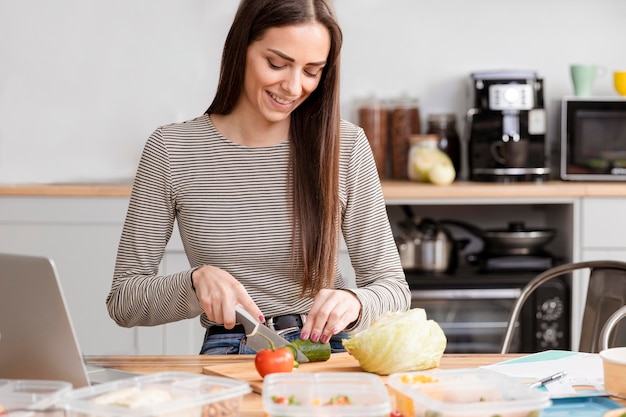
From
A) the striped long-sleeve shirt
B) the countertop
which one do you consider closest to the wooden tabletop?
the countertop

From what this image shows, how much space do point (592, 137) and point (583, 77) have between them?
0.27m

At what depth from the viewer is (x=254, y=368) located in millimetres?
1547

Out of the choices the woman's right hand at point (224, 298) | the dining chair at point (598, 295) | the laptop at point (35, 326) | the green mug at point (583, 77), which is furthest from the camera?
the green mug at point (583, 77)

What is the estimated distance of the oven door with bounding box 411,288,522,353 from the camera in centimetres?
328

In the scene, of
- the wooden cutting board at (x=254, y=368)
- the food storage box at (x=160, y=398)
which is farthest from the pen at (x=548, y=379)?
the food storage box at (x=160, y=398)

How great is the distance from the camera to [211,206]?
6.47 feet

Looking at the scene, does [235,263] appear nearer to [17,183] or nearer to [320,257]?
[320,257]

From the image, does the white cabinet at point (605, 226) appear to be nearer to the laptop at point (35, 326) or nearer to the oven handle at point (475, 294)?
the oven handle at point (475, 294)

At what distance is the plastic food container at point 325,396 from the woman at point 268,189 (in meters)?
0.63

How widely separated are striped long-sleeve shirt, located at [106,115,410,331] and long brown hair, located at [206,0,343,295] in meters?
0.03

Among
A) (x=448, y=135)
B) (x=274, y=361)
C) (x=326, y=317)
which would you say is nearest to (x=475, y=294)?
(x=448, y=135)

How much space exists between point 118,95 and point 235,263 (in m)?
2.02

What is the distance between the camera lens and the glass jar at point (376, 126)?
12.1ft

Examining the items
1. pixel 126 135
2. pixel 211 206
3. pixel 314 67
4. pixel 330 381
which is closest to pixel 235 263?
pixel 211 206
